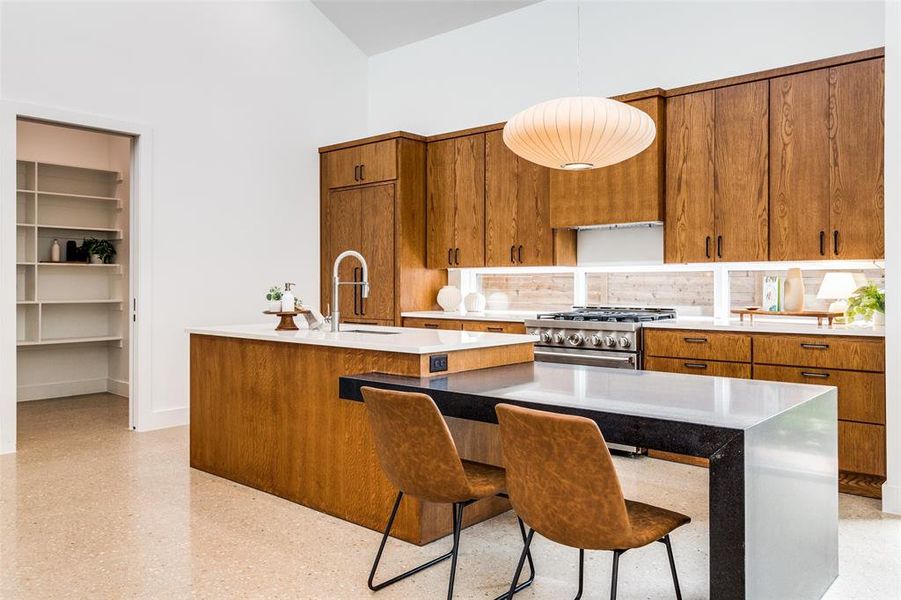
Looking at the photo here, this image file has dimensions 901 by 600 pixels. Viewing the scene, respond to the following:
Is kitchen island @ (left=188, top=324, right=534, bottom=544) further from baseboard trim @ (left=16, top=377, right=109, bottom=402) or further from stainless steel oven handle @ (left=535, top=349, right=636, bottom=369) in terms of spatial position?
baseboard trim @ (left=16, top=377, right=109, bottom=402)

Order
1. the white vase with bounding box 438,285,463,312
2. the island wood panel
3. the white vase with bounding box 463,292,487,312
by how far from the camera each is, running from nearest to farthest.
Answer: the island wood panel, the white vase with bounding box 463,292,487,312, the white vase with bounding box 438,285,463,312

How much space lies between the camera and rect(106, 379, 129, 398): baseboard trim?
21.5 ft

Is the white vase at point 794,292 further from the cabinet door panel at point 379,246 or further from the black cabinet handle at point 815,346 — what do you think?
the cabinet door panel at point 379,246

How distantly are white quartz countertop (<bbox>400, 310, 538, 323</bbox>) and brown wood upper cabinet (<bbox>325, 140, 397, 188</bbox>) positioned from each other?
1.20 metres

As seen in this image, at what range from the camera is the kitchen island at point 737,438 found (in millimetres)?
1777

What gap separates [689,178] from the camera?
4395 millimetres

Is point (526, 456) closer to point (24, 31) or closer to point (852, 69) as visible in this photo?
point (852, 69)

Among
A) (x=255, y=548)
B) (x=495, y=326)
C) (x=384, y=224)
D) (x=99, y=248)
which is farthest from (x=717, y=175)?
(x=99, y=248)

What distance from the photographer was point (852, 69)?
3.79 m

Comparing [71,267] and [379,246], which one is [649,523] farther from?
[71,267]

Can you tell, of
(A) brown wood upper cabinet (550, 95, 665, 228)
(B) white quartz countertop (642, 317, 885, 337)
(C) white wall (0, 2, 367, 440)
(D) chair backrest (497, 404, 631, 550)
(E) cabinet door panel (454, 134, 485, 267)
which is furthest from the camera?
(E) cabinet door panel (454, 134, 485, 267)

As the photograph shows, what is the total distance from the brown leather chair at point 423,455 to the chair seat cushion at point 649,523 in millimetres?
489

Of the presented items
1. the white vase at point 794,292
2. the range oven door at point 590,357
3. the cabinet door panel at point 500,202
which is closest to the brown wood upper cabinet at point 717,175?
the white vase at point 794,292

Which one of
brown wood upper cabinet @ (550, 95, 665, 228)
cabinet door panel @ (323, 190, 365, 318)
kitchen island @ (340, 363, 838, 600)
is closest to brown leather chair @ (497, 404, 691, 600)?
kitchen island @ (340, 363, 838, 600)
